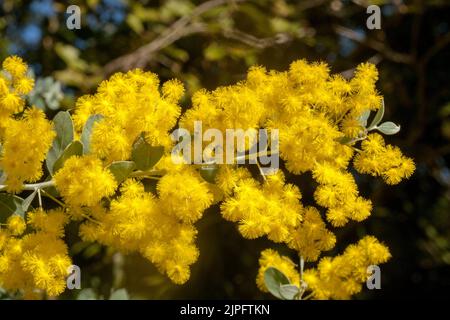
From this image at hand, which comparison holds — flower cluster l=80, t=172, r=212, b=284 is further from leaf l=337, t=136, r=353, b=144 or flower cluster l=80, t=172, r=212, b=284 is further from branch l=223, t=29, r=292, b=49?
branch l=223, t=29, r=292, b=49

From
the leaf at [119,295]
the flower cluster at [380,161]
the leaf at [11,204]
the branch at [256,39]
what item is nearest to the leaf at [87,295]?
the leaf at [119,295]

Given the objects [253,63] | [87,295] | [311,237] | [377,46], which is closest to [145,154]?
[311,237]

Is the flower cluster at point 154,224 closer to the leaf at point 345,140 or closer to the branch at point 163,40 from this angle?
the leaf at point 345,140

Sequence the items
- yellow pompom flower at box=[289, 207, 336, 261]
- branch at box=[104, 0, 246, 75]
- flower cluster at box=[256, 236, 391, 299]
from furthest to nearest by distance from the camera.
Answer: branch at box=[104, 0, 246, 75], flower cluster at box=[256, 236, 391, 299], yellow pompom flower at box=[289, 207, 336, 261]

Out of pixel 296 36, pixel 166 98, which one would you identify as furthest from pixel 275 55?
pixel 166 98

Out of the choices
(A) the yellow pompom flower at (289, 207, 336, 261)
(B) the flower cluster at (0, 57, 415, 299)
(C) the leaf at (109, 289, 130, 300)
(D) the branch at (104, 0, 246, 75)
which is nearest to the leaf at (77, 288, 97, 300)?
(C) the leaf at (109, 289, 130, 300)

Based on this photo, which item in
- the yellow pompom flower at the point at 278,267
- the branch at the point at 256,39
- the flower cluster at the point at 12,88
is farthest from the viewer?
the branch at the point at 256,39
